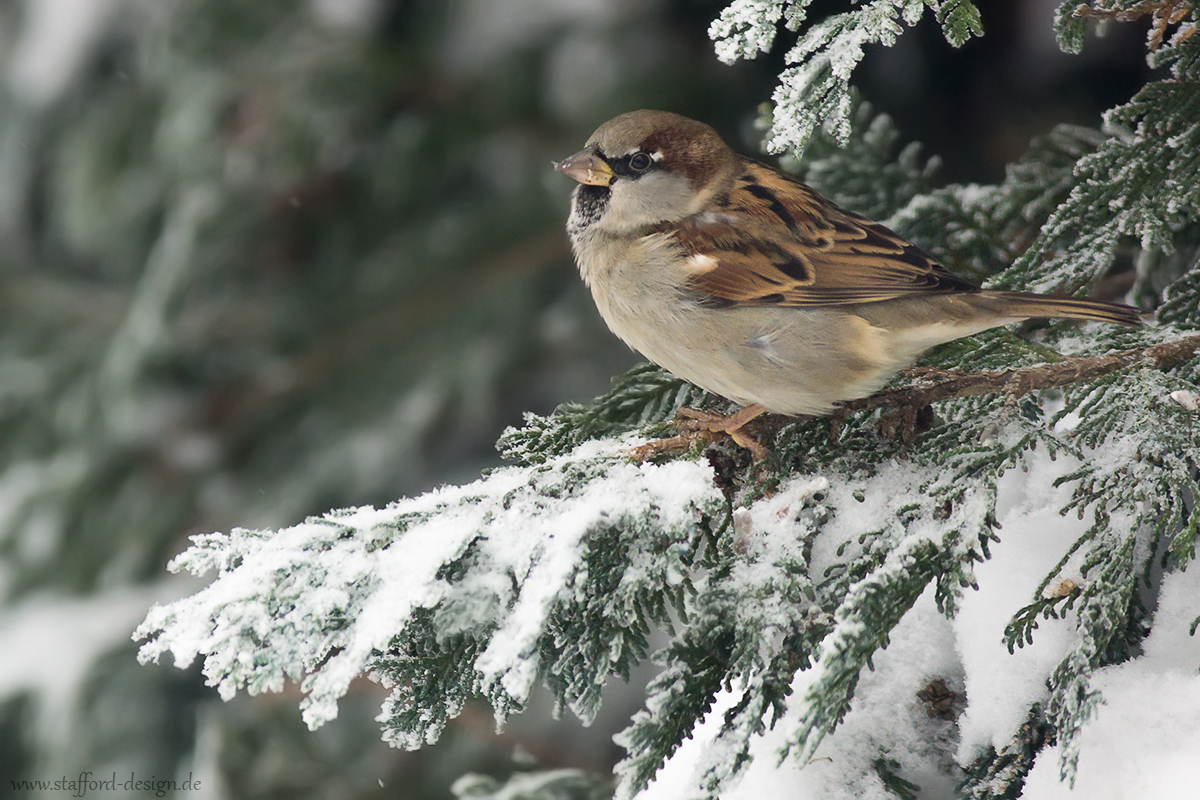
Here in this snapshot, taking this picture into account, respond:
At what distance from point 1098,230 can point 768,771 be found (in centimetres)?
99

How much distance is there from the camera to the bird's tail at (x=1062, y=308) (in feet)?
5.10

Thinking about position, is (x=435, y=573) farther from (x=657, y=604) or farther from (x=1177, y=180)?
(x=1177, y=180)

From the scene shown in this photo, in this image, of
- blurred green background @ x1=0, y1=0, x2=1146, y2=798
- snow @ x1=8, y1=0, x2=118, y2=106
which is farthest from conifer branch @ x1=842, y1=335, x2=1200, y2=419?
snow @ x1=8, y1=0, x2=118, y2=106

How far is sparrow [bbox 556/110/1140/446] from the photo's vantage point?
5.91 feet

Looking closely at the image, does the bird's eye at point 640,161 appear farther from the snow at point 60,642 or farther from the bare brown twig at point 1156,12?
the snow at point 60,642

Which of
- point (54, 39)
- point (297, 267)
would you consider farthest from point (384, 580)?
point (54, 39)

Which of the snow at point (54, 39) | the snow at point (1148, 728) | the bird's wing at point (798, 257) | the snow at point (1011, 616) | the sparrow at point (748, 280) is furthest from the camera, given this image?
the snow at point (54, 39)

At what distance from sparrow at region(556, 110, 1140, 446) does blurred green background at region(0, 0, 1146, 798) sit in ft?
1.56

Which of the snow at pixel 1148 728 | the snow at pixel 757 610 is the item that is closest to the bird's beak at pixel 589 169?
the snow at pixel 757 610

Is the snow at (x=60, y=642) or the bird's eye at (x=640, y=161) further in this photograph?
the snow at (x=60, y=642)

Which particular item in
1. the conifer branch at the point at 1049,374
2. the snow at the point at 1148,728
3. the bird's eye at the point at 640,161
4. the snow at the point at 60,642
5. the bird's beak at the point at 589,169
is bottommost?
the snow at the point at 1148,728

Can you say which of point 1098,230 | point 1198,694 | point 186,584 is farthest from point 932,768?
point 186,584

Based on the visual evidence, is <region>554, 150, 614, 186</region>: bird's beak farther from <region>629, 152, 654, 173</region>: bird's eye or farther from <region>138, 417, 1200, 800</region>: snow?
<region>138, 417, 1200, 800</region>: snow

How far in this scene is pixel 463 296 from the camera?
8.82 feet
